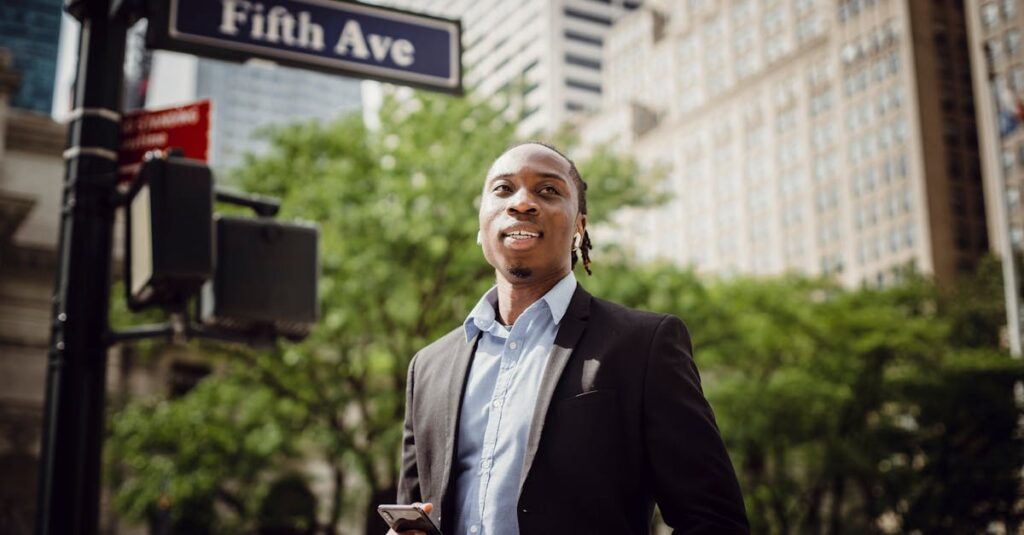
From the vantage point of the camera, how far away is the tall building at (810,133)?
276ft

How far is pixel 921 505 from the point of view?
104 feet

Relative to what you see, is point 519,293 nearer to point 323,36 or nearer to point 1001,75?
point 323,36

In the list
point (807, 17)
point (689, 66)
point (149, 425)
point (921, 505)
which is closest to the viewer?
point (149, 425)

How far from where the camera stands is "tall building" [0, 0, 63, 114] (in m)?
33.8

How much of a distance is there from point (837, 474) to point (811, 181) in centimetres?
6480

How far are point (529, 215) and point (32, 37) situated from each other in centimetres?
3692

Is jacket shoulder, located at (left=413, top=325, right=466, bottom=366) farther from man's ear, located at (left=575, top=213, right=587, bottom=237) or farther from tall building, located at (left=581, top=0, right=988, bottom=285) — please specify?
tall building, located at (left=581, top=0, right=988, bottom=285)

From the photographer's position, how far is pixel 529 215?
272cm

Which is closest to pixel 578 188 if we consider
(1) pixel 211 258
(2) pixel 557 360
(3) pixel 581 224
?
(3) pixel 581 224

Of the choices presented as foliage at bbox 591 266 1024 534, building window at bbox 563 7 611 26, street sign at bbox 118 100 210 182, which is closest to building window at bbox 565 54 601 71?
building window at bbox 563 7 611 26

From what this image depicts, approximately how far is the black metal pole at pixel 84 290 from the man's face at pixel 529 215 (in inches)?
103

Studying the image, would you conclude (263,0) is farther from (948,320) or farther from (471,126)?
(948,320)

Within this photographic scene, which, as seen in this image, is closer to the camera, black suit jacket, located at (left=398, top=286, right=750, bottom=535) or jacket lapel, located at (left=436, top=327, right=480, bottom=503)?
black suit jacket, located at (left=398, top=286, right=750, bottom=535)

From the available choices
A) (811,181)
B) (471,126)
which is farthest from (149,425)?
(811,181)
